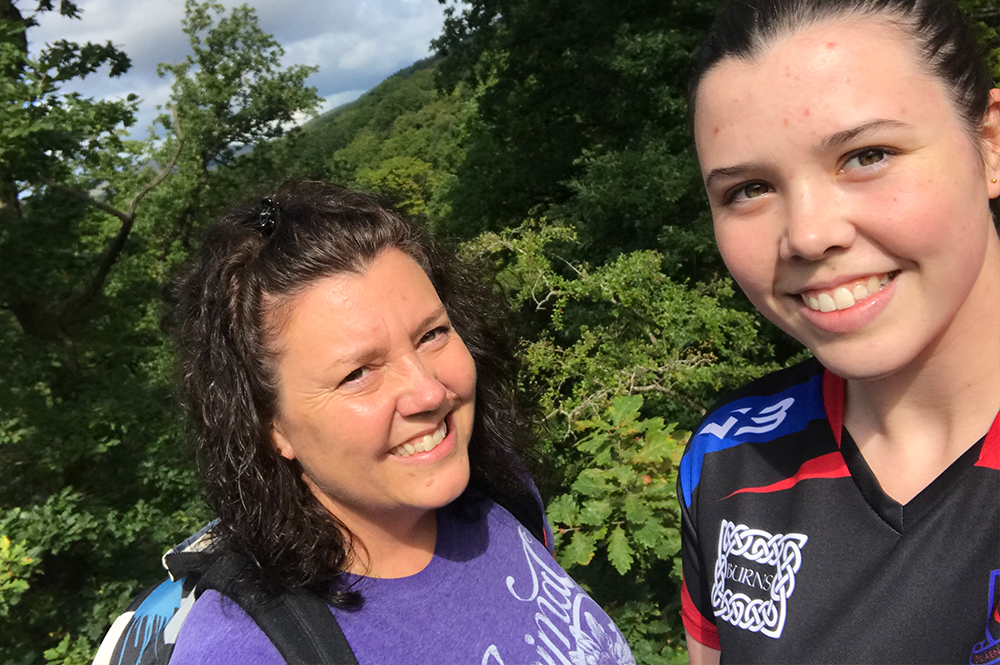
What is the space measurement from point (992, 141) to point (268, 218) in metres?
1.39

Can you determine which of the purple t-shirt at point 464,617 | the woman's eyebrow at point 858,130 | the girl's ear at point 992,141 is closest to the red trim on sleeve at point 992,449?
the girl's ear at point 992,141

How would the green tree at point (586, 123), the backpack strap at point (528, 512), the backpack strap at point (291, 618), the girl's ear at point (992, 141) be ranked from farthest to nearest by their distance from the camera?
the green tree at point (586, 123) → the backpack strap at point (528, 512) → the backpack strap at point (291, 618) → the girl's ear at point (992, 141)

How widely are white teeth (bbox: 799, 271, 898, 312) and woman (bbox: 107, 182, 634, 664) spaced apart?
0.76 m

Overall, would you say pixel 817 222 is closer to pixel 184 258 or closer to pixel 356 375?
pixel 356 375

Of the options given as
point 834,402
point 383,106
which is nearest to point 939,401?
point 834,402

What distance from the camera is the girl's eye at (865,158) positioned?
3.13 feet

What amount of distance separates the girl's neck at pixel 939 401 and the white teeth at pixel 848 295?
Result: 6.3 inches

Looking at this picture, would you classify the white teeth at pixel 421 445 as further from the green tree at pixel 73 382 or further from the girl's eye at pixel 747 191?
the green tree at pixel 73 382

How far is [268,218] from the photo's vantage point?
1.46 m

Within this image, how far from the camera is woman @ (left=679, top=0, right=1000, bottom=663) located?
0.95 m

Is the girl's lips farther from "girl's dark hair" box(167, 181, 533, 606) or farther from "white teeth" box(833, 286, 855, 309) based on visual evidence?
"girl's dark hair" box(167, 181, 533, 606)

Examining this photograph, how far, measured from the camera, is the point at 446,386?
4.87 feet


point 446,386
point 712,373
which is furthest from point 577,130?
point 446,386

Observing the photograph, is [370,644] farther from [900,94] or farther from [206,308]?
[900,94]
